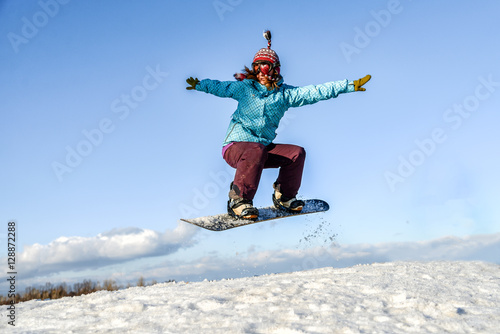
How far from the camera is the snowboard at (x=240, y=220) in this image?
18.8ft

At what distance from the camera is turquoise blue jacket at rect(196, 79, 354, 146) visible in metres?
5.79

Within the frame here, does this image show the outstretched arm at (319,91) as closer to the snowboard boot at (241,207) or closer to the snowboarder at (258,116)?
the snowboarder at (258,116)

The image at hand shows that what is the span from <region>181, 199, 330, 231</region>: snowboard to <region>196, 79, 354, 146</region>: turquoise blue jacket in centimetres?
105

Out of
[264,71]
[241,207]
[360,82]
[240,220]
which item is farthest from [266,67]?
[240,220]

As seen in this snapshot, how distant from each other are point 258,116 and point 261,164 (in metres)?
0.69

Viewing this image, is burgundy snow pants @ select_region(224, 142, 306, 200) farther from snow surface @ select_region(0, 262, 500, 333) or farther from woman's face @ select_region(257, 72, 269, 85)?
snow surface @ select_region(0, 262, 500, 333)

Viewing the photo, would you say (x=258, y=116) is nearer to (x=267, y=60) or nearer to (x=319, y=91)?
(x=267, y=60)

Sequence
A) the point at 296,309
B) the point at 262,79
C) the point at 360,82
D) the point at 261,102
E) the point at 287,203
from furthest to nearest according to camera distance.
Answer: the point at 287,203, the point at 262,79, the point at 261,102, the point at 360,82, the point at 296,309

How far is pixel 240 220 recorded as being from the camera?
5.82m

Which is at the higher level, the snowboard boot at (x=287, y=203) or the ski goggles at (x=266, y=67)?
the ski goggles at (x=266, y=67)

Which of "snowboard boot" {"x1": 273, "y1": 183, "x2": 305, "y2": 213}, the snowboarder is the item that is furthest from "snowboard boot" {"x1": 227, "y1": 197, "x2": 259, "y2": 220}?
"snowboard boot" {"x1": 273, "y1": 183, "x2": 305, "y2": 213}

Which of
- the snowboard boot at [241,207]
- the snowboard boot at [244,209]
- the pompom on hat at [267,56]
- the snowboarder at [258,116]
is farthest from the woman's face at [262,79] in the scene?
the snowboard boot at [244,209]

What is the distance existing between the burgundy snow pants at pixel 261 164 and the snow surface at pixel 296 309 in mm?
2038

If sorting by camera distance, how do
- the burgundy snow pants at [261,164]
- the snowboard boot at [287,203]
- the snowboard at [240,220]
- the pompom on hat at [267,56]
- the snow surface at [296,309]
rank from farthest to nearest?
the snowboard boot at [287,203] < the pompom on hat at [267,56] < the snowboard at [240,220] < the burgundy snow pants at [261,164] < the snow surface at [296,309]
